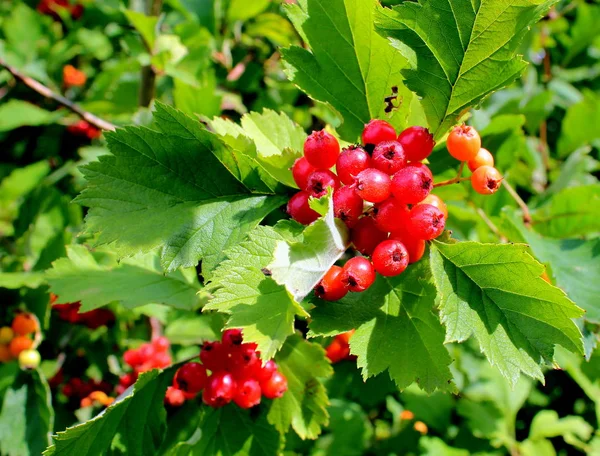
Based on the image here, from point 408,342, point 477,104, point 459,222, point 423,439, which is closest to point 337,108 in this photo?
point 477,104

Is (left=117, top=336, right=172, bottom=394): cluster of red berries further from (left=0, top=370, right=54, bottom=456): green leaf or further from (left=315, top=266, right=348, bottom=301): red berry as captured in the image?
(left=315, top=266, right=348, bottom=301): red berry

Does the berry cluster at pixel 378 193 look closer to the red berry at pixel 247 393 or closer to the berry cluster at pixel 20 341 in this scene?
the red berry at pixel 247 393

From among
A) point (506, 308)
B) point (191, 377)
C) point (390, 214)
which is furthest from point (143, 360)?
point (506, 308)

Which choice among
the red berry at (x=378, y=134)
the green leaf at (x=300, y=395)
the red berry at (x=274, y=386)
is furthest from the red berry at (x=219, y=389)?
the red berry at (x=378, y=134)

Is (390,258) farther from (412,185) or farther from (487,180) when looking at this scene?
(487,180)

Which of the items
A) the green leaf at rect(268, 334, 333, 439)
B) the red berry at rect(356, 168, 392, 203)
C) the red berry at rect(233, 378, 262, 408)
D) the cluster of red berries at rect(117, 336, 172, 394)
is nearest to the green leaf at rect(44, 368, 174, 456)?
the red berry at rect(233, 378, 262, 408)
